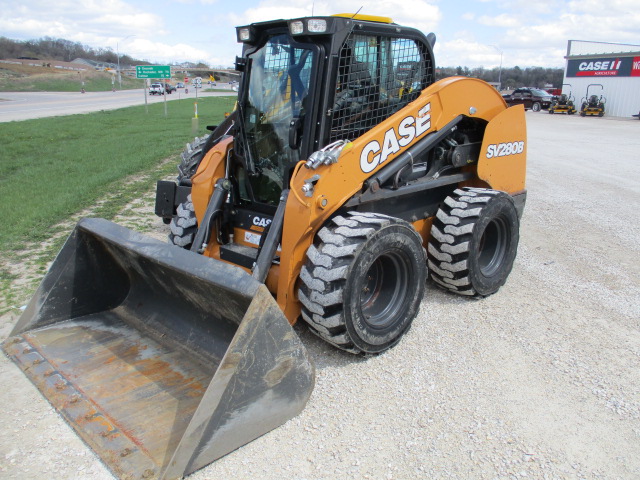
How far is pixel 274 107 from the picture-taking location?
4312 mm

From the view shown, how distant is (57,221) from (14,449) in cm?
482

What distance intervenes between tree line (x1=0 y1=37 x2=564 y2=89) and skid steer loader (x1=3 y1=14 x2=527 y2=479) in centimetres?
4062

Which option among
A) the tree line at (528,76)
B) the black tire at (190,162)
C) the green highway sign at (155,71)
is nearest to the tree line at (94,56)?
the tree line at (528,76)

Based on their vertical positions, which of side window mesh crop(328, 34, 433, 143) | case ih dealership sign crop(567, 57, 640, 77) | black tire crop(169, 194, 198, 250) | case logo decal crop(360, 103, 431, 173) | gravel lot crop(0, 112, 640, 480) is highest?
case ih dealership sign crop(567, 57, 640, 77)

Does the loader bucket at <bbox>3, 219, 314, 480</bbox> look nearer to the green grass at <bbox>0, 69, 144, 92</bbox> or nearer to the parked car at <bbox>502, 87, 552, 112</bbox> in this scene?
the parked car at <bbox>502, 87, 552, 112</bbox>

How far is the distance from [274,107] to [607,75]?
118 ft

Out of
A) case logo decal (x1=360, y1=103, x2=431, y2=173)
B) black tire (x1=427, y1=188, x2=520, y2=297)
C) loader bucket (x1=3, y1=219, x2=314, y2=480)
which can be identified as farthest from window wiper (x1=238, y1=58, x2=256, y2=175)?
black tire (x1=427, y1=188, x2=520, y2=297)

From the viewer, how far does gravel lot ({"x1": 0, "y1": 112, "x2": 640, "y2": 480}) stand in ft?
9.61

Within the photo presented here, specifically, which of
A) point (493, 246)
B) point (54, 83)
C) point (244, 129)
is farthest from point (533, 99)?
point (54, 83)

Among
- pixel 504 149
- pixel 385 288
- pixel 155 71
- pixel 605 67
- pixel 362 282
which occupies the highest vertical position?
pixel 605 67

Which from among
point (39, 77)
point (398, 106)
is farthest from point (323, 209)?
point (39, 77)

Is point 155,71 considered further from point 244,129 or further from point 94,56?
point 94,56

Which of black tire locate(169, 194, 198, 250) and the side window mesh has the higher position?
the side window mesh

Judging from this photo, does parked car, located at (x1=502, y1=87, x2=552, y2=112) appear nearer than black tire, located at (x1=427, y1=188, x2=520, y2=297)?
No
